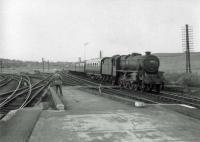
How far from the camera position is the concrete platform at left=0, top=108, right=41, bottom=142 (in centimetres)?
761

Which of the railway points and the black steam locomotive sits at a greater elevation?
the black steam locomotive

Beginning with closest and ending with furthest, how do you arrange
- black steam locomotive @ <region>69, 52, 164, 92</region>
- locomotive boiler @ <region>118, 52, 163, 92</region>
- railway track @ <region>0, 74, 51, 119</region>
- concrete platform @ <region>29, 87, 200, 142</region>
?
concrete platform @ <region>29, 87, 200, 142</region> < railway track @ <region>0, 74, 51, 119</region> < locomotive boiler @ <region>118, 52, 163, 92</region> < black steam locomotive @ <region>69, 52, 164, 92</region>

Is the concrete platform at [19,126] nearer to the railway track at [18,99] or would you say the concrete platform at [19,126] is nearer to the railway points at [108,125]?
the railway points at [108,125]

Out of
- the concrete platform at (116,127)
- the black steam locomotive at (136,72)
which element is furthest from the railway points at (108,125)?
the black steam locomotive at (136,72)

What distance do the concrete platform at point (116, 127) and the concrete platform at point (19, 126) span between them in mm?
202

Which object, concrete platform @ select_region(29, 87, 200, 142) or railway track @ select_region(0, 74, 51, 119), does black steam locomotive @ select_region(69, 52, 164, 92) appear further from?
concrete platform @ select_region(29, 87, 200, 142)

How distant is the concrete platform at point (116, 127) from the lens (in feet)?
24.7

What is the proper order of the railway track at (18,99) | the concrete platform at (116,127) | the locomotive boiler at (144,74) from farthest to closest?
the locomotive boiler at (144,74) < the railway track at (18,99) < the concrete platform at (116,127)

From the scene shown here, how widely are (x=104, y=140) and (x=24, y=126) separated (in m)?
2.71

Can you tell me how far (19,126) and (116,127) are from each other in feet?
9.00

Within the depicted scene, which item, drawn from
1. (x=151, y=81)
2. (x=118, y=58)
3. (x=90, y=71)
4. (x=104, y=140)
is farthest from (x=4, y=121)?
(x=90, y=71)

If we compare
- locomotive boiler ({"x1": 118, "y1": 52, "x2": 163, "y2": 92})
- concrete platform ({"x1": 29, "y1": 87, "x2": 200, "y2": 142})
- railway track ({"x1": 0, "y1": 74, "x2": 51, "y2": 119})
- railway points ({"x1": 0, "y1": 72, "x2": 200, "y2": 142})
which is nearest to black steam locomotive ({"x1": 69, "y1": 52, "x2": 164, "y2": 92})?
locomotive boiler ({"x1": 118, "y1": 52, "x2": 163, "y2": 92})

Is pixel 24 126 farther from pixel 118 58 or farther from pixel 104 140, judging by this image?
pixel 118 58

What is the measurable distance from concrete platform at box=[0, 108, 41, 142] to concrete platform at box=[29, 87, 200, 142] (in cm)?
20
